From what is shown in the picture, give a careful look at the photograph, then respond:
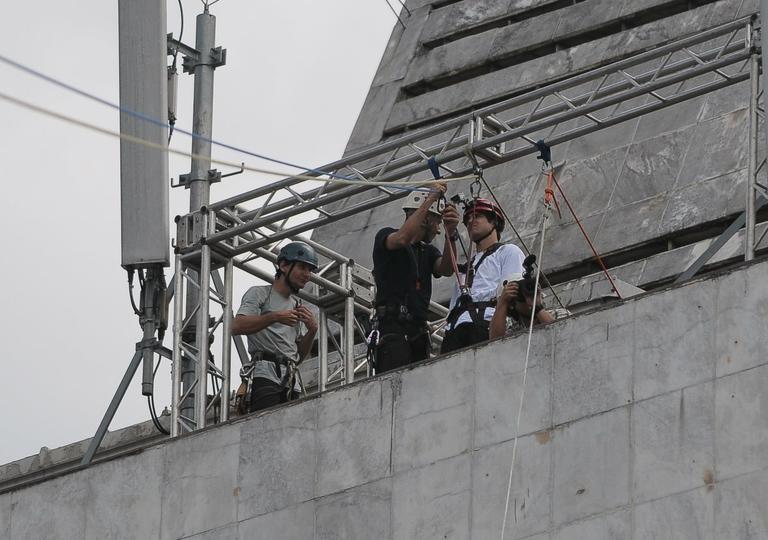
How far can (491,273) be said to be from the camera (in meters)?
14.8

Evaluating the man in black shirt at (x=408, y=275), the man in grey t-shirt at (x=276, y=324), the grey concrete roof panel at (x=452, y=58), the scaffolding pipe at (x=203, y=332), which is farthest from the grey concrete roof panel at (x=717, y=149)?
the man in black shirt at (x=408, y=275)

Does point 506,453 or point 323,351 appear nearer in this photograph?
point 506,453

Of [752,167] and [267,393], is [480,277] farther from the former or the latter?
[267,393]

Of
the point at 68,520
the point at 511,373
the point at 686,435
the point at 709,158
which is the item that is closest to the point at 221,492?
the point at 68,520

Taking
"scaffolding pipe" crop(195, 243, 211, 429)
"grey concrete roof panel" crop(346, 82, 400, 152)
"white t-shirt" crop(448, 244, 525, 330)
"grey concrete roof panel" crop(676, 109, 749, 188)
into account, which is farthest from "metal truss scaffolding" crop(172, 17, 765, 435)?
"grey concrete roof panel" crop(346, 82, 400, 152)

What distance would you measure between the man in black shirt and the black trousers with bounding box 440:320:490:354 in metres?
0.63

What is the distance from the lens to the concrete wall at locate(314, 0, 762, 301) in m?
21.4

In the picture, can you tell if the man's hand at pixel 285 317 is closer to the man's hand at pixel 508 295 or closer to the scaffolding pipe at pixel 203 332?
the scaffolding pipe at pixel 203 332

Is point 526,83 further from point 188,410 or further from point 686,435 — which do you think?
point 686,435

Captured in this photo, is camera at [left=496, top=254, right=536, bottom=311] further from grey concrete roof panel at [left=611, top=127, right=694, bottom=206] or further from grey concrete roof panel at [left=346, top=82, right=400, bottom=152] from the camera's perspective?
grey concrete roof panel at [left=346, top=82, right=400, bottom=152]

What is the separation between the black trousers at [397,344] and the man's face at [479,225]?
0.99 meters

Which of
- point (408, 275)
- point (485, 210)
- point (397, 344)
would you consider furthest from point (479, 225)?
point (397, 344)

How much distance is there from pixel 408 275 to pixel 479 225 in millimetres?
911

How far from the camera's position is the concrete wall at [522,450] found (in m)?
12.8
